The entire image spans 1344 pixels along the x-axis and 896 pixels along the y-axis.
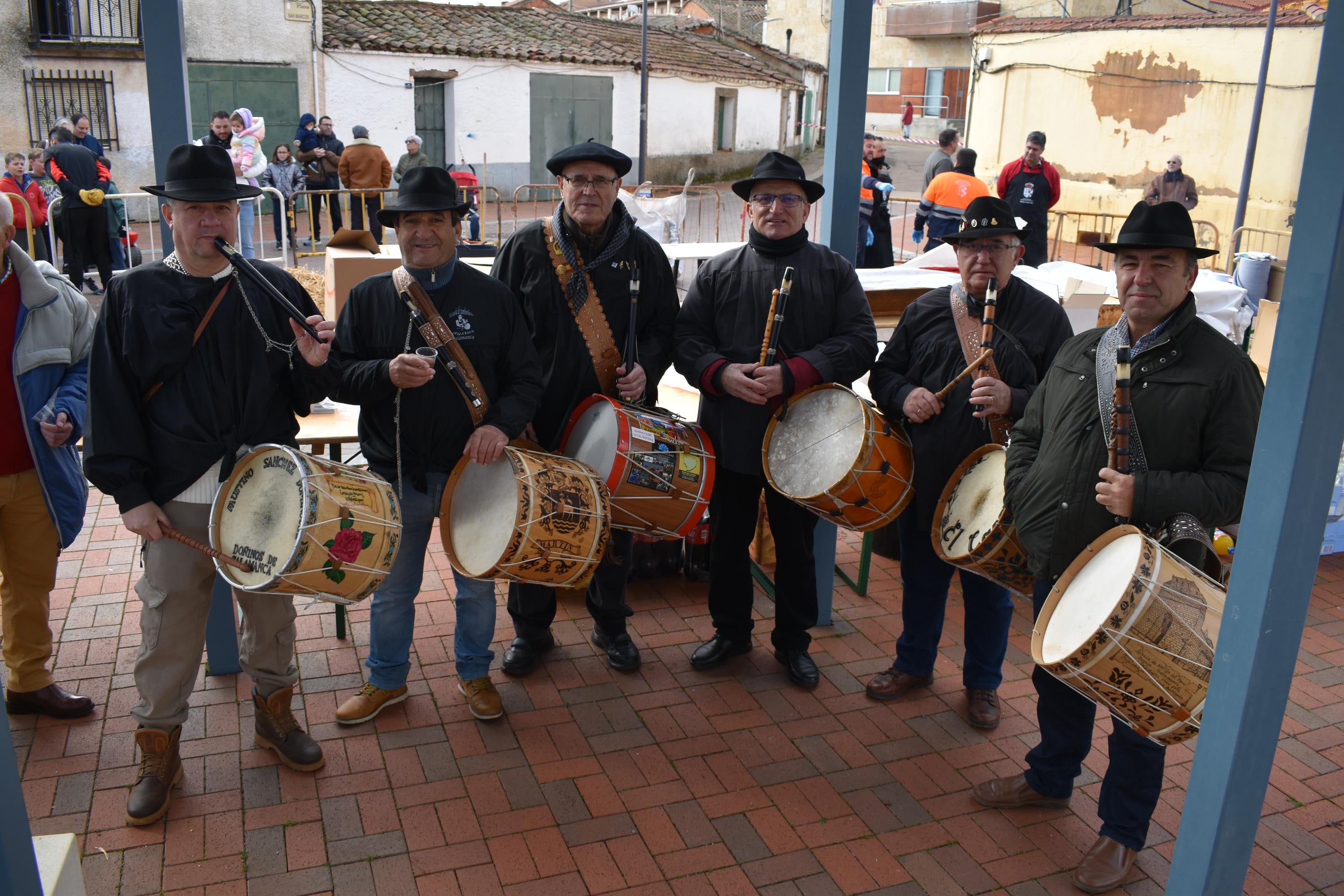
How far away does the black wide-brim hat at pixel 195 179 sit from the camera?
3203mm

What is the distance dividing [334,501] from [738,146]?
2728 centimetres

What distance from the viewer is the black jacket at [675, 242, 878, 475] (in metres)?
A: 4.12

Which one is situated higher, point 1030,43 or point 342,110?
point 1030,43

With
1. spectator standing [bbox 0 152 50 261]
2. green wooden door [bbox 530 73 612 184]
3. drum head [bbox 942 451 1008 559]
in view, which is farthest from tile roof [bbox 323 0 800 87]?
drum head [bbox 942 451 1008 559]

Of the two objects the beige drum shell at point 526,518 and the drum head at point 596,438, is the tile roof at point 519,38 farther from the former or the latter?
the beige drum shell at point 526,518

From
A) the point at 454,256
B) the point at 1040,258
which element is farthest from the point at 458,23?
the point at 454,256

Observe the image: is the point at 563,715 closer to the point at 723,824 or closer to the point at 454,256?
the point at 723,824

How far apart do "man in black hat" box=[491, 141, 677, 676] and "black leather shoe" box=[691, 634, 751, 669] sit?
690 millimetres

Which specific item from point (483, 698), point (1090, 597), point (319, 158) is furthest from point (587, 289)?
point (319, 158)

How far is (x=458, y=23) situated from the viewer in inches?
928

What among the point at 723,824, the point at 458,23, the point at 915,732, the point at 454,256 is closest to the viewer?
the point at 723,824

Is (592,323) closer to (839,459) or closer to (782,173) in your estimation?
(782,173)

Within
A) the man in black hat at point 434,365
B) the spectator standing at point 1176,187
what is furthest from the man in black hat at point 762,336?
the spectator standing at point 1176,187

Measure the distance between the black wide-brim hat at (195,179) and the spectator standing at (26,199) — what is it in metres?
7.91
